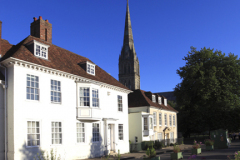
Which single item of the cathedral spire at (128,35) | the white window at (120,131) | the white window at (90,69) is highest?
the cathedral spire at (128,35)

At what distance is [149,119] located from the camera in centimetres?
3186

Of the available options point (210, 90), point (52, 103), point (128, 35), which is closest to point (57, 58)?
point (52, 103)

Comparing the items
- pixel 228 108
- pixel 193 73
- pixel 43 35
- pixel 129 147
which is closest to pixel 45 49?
pixel 43 35

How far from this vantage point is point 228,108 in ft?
130

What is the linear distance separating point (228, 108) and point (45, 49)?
31618mm

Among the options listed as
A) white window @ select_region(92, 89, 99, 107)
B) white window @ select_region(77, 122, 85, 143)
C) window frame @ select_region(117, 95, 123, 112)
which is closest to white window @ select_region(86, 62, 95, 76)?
white window @ select_region(92, 89, 99, 107)

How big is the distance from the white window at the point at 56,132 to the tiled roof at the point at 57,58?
406 cm

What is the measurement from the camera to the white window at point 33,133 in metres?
15.9

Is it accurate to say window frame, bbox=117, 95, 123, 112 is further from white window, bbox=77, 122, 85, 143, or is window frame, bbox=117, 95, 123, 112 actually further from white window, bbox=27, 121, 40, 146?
white window, bbox=27, 121, 40, 146

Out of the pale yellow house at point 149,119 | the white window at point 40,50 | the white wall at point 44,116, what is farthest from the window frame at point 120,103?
the white window at point 40,50

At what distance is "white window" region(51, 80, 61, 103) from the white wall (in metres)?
0.29

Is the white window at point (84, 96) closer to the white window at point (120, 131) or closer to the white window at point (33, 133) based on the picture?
the white window at point (33, 133)

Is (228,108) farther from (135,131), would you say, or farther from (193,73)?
(135,131)

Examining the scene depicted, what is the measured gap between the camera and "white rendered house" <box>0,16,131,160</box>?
1528 centimetres
